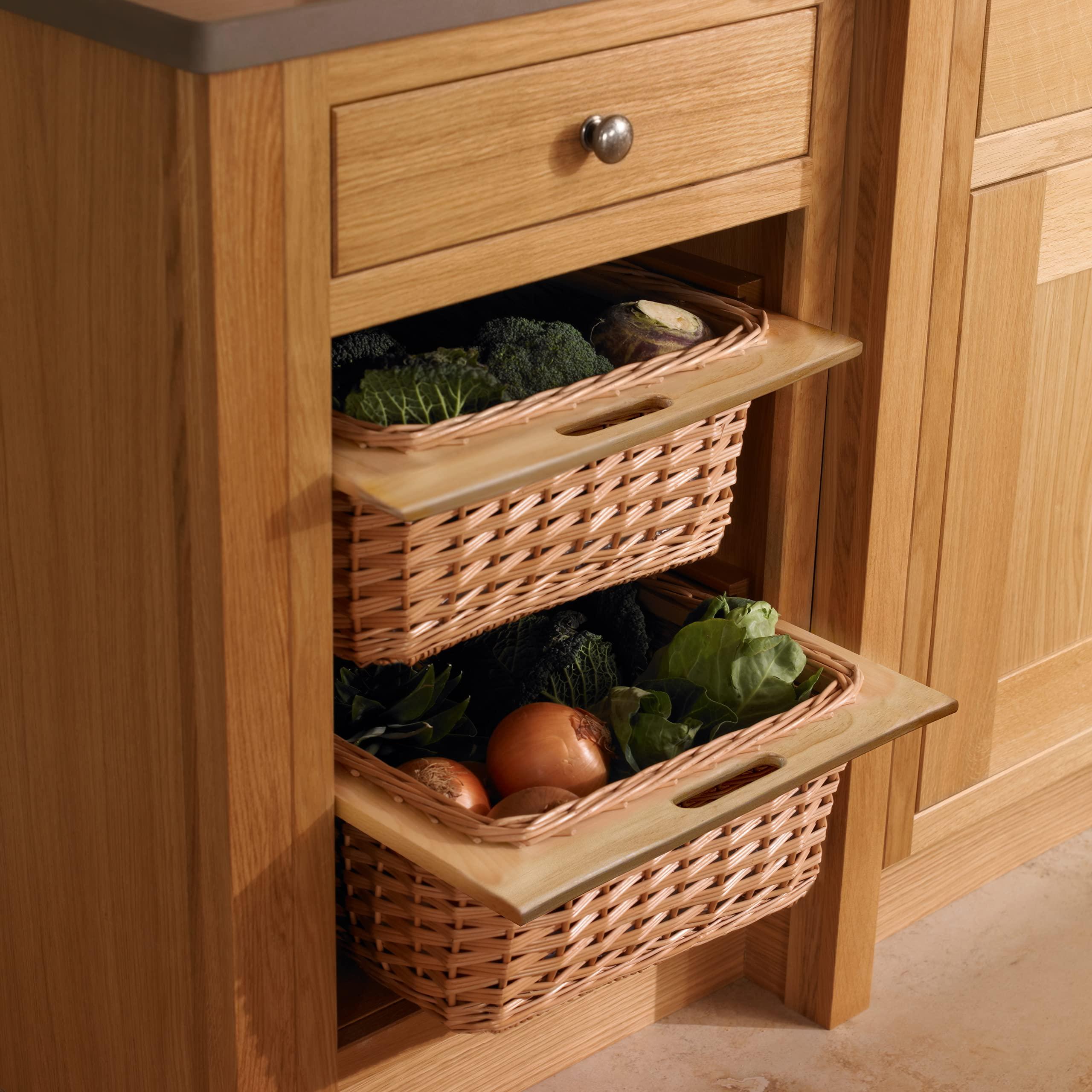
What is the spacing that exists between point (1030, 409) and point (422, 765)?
28.7 inches

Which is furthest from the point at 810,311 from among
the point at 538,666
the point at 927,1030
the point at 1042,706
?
the point at 927,1030

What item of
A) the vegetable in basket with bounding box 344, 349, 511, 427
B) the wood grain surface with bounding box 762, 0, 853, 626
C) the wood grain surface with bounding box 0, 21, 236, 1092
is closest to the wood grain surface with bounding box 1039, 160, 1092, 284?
the wood grain surface with bounding box 762, 0, 853, 626

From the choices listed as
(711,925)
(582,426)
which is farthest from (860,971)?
(582,426)

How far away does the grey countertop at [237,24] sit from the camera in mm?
997

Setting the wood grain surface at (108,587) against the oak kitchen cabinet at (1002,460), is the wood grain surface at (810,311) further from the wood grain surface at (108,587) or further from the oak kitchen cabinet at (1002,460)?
the wood grain surface at (108,587)

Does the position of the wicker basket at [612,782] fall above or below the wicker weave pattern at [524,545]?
below

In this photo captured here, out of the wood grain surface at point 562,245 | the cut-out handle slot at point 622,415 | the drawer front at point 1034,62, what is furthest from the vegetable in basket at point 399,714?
the drawer front at point 1034,62

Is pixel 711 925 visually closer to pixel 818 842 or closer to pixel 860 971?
pixel 818 842

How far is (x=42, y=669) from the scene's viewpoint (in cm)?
136

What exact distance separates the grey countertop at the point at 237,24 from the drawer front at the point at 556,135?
5 cm

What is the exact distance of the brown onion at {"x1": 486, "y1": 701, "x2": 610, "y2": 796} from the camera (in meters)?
1.39

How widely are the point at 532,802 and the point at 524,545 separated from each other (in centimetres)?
22

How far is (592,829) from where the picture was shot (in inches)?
50.3

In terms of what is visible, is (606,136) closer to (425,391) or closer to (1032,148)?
(425,391)
